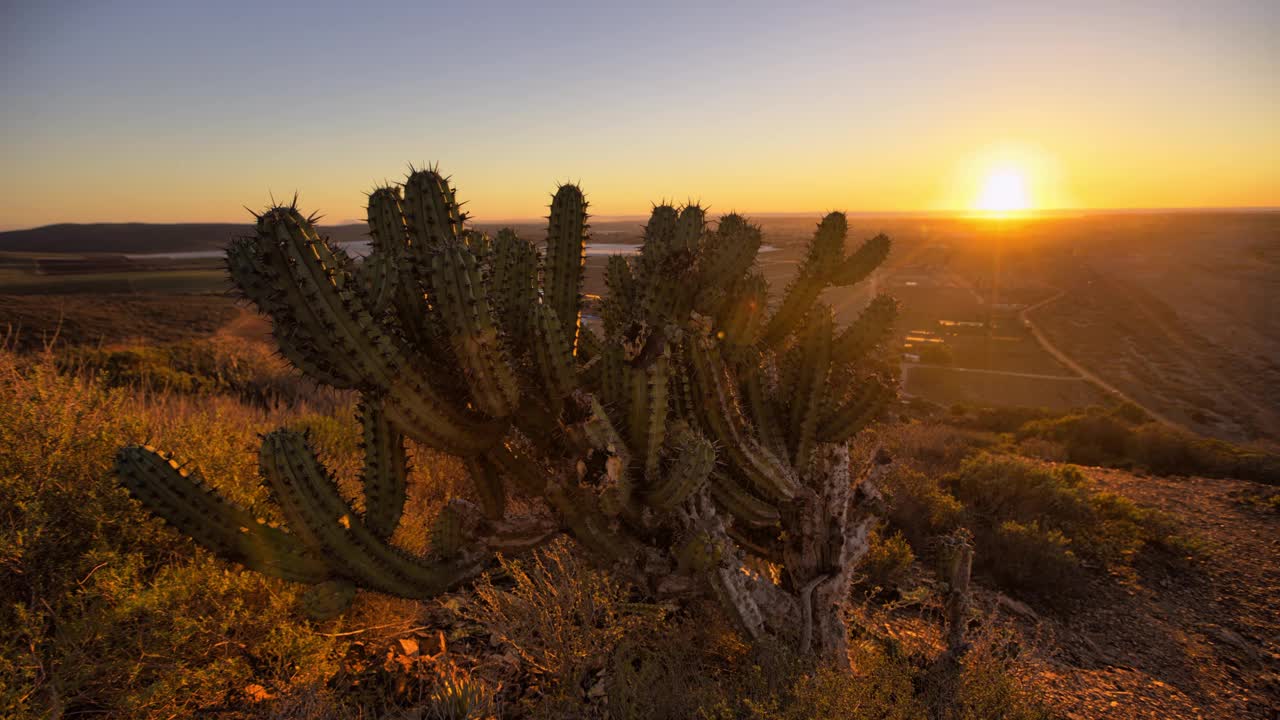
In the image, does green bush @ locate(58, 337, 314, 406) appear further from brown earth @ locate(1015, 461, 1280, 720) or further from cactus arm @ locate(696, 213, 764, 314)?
brown earth @ locate(1015, 461, 1280, 720)

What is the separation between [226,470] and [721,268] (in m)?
4.53

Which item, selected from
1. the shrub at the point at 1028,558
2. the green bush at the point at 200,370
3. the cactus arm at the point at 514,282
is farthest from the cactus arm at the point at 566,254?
the green bush at the point at 200,370

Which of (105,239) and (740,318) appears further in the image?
(105,239)

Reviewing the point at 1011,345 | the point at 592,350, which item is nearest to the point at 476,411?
the point at 592,350

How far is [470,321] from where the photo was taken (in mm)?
3271

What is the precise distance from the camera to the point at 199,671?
3.21 m

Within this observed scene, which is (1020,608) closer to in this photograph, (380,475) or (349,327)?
(380,475)

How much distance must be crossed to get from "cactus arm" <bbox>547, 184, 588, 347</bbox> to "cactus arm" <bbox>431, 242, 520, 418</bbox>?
91 cm

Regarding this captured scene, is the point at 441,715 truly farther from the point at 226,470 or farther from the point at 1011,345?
the point at 1011,345

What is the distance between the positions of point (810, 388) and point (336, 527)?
140 inches

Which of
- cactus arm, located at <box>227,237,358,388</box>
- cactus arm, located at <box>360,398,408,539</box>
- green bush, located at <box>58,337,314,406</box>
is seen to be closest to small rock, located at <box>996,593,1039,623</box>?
cactus arm, located at <box>360,398,408,539</box>

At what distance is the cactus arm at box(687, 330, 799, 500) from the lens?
158 inches

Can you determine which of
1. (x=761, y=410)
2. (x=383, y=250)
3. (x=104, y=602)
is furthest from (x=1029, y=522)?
(x=104, y=602)

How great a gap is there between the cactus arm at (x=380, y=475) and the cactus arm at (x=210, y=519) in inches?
16.7
